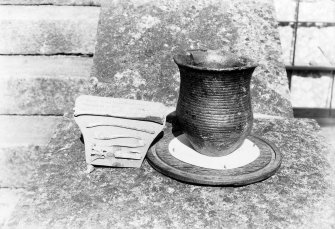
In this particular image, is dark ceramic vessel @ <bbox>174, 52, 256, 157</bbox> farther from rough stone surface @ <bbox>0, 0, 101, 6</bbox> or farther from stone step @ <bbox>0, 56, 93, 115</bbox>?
rough stone surface @ <bbox>0, 0, 101, 6</bbox>

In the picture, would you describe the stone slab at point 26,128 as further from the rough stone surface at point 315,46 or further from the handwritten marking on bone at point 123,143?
the rough stone surface at point 315,46

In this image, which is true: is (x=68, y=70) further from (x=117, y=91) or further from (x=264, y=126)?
(x=264, y=126)

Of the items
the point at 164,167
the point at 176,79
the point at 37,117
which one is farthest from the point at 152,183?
the point at 37,117

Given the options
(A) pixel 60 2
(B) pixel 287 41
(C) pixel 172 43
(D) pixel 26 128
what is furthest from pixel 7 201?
(B) pixel 287 41

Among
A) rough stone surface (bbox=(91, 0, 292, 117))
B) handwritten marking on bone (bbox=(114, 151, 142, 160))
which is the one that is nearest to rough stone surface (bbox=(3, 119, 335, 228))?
handwritten marking on bone (bbox=(114, 151, 142, 160))

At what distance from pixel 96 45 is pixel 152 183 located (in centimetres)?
136

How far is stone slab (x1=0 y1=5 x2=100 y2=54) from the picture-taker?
298 cm

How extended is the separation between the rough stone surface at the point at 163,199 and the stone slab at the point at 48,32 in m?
1.25

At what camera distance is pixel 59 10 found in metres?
3.10

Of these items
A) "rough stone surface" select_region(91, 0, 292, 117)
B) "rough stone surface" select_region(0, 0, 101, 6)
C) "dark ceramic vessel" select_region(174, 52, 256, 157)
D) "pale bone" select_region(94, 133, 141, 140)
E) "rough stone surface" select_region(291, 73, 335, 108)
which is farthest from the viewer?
"rough stone surface" select_region(291, 73, 335, 108)

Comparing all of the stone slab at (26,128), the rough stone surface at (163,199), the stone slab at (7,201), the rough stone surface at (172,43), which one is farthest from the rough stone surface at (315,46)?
the stone slab at (7,201)

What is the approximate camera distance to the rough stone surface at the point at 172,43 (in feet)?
8.47

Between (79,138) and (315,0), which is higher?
(315,0)

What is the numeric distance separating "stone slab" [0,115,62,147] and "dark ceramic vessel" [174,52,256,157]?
1526 millimetres
